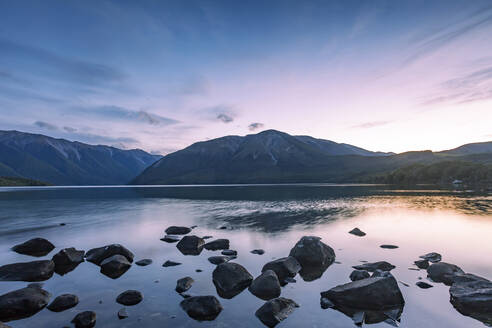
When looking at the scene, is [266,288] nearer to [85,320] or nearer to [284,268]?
[284,268]

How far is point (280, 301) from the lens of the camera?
51.3 ft

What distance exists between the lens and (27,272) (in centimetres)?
2119

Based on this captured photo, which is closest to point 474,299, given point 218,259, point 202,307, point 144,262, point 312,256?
point 312,256

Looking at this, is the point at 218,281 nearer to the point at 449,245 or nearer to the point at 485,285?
the point at 485,285

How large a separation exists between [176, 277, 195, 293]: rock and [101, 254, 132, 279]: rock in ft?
20.1

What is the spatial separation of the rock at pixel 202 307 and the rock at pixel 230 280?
87.7 inches

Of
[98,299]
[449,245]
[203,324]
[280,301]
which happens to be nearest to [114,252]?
[98,299]

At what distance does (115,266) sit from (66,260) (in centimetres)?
561

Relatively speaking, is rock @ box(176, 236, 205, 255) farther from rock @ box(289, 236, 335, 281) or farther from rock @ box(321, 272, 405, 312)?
rock @ box(321, 272, 405, 312)

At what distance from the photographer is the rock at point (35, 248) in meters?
29.7

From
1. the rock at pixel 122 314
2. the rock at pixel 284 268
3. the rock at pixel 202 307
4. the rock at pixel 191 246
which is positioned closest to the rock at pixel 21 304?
the rock at pixel 122 314

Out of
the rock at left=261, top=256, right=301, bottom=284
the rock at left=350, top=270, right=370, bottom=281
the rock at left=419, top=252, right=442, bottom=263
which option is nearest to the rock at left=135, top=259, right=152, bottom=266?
the rock at left=261, top=256, right=301, bottom=284

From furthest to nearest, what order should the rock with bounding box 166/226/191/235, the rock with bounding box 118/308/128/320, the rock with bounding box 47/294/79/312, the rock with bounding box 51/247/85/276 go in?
the rock with bounding box 166/226/191/235
the rock with bounding box 51/247/85/276
the rock with bounding box 47/294/79/312
the rock with bounding box 118/308/128/320

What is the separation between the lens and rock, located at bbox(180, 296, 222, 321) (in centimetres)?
1493
